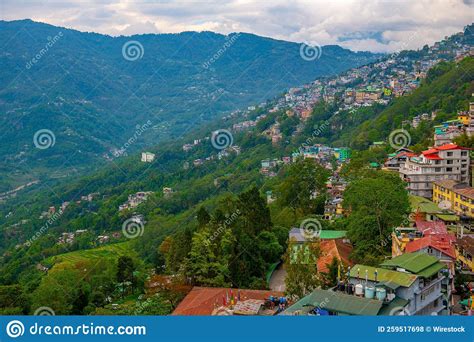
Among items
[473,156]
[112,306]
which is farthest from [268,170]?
[112,306]

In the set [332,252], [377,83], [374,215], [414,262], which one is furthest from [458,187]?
[377,83]

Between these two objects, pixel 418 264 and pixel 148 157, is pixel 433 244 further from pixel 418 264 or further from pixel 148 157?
pixel 148 157

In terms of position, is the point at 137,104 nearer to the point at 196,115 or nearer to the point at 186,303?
the point at 196,115

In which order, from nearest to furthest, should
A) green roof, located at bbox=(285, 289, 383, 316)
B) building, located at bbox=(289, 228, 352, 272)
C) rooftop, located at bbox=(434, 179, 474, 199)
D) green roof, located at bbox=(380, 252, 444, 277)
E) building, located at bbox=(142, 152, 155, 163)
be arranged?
green roof, located at bbox=(285, 289, 383, 316) < green roof, located at bbox=(380, 252, 444, 277) < building, located at bbox=(289, 228, 352, 272) < rooftop, located at bbox=(434, 179, 474, 199) < building, located at bbox=(142, 152, 155, 163)

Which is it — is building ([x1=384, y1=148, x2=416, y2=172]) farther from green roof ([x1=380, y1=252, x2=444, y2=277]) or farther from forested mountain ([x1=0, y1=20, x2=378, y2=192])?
forested mountain ([x1=0, y1=20, x2=378, y2=192])

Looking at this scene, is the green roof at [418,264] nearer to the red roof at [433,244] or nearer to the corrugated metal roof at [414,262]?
the corrugated metal roof at [414,262]

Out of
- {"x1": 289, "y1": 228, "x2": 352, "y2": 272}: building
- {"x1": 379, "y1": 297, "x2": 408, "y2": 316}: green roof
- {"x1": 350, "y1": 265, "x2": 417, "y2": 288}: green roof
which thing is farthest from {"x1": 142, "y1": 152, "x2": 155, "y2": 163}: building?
{"x1": 379, "y1": 297, "x2": 408, "y2": 316}: green roof
